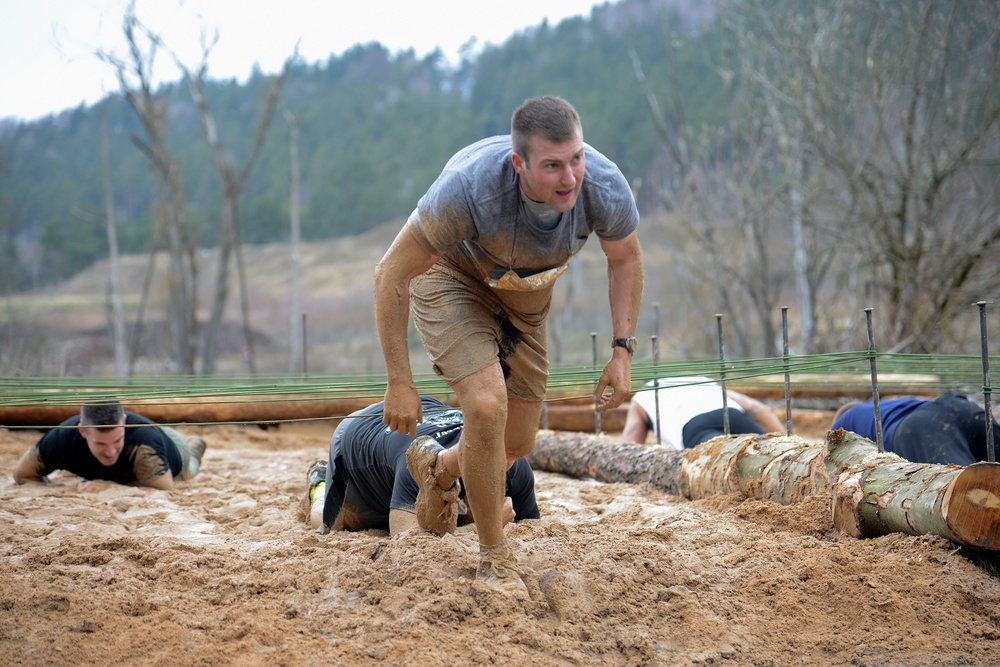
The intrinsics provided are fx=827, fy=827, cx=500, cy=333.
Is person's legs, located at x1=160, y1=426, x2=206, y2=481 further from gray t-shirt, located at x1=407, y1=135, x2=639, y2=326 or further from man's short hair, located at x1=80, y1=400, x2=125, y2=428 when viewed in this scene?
gray t-shirt, located at x1=407, y1=135, x2=639, y2=326

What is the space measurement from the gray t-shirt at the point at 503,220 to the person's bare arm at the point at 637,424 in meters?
2.82

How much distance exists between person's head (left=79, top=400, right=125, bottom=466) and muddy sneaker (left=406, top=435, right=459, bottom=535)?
1984mm

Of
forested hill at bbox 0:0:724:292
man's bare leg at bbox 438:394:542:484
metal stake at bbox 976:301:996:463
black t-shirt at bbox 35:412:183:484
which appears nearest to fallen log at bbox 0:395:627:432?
black t-shirt at bbox 35:412:183:484

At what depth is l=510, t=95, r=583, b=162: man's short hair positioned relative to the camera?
224cm

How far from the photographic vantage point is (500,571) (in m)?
2.41

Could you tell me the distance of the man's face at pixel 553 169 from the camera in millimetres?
2250

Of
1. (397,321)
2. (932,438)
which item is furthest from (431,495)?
(932,438)

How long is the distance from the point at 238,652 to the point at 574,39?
38069 mm

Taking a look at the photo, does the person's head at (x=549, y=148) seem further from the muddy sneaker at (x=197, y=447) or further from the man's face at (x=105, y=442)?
the muddy sneaker at (x=197, y=447)

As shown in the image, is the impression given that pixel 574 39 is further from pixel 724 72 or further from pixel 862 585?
pixel 862 585

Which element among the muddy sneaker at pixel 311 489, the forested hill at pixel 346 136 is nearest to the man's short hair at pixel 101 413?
the muddy sneaker at pixel 311 489

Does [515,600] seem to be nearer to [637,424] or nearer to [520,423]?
[520,423]

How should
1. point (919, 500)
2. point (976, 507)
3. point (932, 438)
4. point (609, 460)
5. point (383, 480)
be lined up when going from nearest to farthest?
point (976, 507) → point (919, 500) → point (383, 480) → point (932, 438) → point (609, 460)

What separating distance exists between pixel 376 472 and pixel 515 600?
1.13 metres
